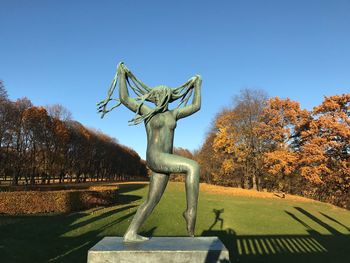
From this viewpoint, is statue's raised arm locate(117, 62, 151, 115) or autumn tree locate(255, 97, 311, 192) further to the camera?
autumn tree locate(255, 97, 311, 192)

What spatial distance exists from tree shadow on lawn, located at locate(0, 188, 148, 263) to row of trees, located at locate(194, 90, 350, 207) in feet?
81.1

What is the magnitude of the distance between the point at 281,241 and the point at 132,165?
4358 inches

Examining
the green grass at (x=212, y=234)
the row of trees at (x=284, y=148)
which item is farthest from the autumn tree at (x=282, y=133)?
the green grass at (x=212, y=234)

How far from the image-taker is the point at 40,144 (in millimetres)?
56781

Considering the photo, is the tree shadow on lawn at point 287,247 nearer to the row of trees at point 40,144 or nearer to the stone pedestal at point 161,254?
the stone pedestal at point 161,254

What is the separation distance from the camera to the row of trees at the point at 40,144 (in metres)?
49.0

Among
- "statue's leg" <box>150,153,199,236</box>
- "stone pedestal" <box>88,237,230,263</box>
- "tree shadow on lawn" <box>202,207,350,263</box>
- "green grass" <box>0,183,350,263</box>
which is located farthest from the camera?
"tree shadow on lawn" <box>202,207,350,263</box>

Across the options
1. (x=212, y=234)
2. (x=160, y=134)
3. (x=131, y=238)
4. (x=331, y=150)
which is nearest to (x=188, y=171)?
(x=160, y=134)

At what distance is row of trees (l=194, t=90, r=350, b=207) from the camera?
36625 mm

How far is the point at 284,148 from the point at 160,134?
42924mm

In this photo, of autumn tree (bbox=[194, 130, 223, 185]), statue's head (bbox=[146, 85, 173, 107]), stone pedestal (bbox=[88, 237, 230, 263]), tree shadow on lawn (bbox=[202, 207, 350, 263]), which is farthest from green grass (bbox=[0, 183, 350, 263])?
autumn tree (bbox=[194, 130, 223, 185])

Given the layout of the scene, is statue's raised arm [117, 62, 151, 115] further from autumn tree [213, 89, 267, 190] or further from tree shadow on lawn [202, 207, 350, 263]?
autumn tree [213, 89, 267, 190]

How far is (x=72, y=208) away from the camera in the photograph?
24.4 m

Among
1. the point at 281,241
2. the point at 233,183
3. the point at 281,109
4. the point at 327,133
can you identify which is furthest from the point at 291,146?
the point at 281,241
